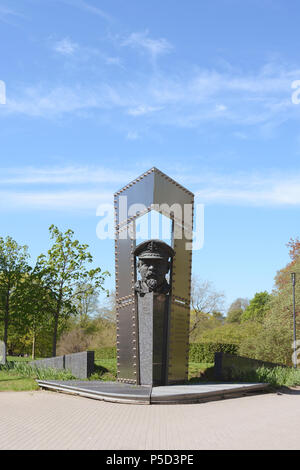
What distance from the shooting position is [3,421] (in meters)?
8.64

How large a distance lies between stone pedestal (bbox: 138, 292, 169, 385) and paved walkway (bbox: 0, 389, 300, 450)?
2.60 metres

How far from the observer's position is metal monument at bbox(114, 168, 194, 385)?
14086mm

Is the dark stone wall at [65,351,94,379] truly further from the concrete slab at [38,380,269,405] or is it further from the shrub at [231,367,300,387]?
the shrub at [231,367,300,387]

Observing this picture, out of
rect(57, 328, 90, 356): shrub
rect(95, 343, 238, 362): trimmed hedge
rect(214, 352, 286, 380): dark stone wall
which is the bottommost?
rect(57, 328, 90, 356): shrub

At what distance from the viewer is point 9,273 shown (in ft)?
92.3

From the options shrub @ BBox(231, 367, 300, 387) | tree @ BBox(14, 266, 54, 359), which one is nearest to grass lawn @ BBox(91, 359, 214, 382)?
shrub @ BBox(231, 367, 300, 387)

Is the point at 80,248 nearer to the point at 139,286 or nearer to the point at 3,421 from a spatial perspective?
the point at 139,286

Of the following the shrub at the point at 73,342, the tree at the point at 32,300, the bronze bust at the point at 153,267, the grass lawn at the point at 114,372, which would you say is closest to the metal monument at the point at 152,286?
the bronze bust at the point at 153,267

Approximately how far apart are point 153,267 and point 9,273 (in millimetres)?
16645

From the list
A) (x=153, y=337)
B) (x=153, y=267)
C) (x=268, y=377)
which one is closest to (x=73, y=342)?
(x=268, y=377)

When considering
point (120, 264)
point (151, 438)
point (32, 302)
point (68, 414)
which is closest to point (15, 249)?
point (32, 302)

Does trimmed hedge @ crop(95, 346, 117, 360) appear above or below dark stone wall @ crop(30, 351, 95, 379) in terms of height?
below

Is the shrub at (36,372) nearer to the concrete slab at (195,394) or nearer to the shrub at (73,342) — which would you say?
the concrete slab at (195,394)
